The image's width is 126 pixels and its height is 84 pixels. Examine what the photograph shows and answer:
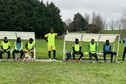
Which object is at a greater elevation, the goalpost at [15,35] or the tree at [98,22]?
the tree at [98,22]

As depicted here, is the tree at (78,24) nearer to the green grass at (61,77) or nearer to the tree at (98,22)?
the tree at (98,22)

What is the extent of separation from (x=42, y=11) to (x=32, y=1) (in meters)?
3.63

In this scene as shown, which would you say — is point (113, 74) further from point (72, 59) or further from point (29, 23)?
point (29, 23)

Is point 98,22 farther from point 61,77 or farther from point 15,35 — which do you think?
point 61,77

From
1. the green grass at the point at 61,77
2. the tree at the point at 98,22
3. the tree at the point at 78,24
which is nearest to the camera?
the green grass at the point at 61,77

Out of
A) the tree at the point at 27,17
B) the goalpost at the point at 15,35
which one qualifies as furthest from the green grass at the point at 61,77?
the tree at the point at 27,17

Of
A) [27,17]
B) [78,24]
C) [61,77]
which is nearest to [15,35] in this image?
[61,77]

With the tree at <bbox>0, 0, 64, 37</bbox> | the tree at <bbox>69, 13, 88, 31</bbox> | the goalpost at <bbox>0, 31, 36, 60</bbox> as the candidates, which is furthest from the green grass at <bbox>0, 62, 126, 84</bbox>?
the tree at <bbox>69, 13, 88, 31</bbox>

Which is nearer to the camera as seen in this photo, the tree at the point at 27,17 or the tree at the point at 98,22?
the tree at the point at 27,17

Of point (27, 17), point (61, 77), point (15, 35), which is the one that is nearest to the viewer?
point (61, 77)

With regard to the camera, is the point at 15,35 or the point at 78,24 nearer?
the point at 15,35

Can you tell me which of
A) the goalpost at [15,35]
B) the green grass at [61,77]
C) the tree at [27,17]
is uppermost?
the tree at [27,17]

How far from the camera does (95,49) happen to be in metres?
26.5

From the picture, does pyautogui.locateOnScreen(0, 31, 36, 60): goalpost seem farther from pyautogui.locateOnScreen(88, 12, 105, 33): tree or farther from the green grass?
pyautogui.locateOnScreen(88, 12, 105, 33): tree
